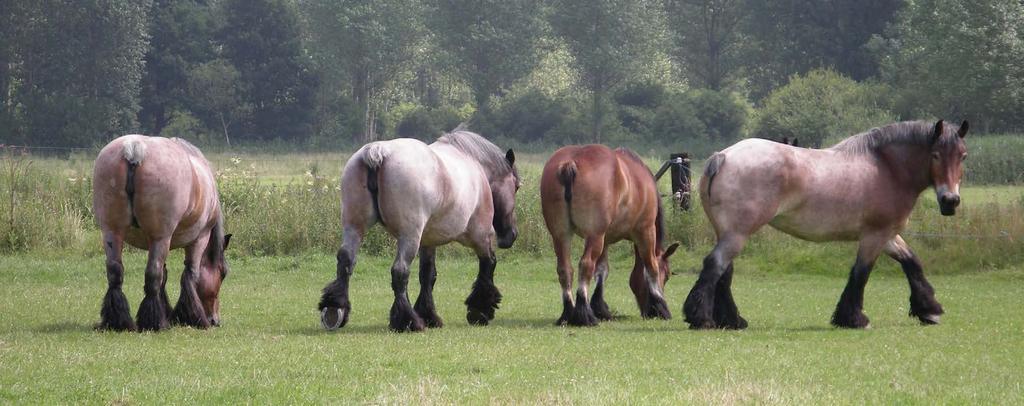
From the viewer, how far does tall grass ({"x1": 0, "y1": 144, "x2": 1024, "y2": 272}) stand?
1888 centimetres

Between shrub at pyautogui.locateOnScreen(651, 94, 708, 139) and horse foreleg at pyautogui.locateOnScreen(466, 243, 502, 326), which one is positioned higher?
shrub at pyautogui.locateOnScreen(651, 94, 708, 139)

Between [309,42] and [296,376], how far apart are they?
73960 millimetres

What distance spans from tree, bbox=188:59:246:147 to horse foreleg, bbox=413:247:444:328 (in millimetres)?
54238

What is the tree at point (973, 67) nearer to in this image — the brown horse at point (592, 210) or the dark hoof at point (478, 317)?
the brown horse at point (592, 210)

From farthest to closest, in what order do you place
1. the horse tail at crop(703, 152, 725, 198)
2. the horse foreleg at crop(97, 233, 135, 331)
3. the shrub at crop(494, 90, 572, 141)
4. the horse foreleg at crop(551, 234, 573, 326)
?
the shrub at crop(494, 90, 572, 141) → the horse foreleg at crop(551, 234, 573, 326) → the horse tail at crop(703, 152, 725, 198) → the horse foreleg at crop(97, 233, 135, 331)

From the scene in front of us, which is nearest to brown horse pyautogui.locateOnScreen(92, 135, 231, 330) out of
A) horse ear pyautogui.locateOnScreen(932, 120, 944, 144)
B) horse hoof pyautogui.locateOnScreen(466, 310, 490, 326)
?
horse hoof pyautogui.locateOnScreen(466, 310, 490, 326)

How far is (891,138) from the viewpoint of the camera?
12.4m

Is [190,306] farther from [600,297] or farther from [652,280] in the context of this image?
[652,280]

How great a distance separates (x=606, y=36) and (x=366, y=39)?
1548 centimetres

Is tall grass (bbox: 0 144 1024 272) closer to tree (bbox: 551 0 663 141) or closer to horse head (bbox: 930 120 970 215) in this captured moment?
horse head (bbox: 930 120 970 215)

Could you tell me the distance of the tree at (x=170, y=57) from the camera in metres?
67.4

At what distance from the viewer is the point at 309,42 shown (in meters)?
80.6

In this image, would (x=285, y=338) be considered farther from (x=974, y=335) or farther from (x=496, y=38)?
(x=496, y=38)

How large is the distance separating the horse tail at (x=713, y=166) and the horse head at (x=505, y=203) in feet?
7.77
